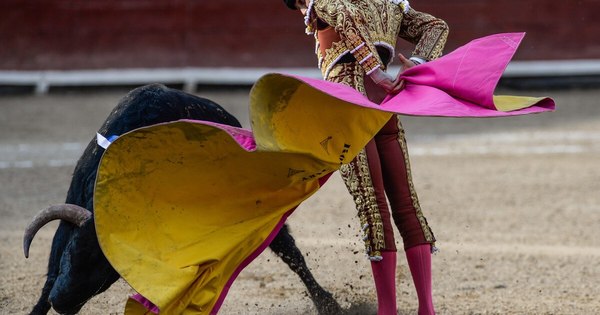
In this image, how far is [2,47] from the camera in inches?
353

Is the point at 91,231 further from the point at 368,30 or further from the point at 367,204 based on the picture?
the point at 368,30

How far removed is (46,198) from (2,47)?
152 inches

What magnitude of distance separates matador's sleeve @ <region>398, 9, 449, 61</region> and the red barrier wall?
5795mm

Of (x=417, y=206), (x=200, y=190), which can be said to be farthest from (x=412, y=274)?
(x=200, y=190)

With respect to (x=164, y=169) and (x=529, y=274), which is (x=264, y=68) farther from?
(x=164, y=169)

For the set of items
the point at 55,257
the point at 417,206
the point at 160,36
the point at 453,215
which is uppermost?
the point at 417,206

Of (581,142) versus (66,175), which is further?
(581,142)

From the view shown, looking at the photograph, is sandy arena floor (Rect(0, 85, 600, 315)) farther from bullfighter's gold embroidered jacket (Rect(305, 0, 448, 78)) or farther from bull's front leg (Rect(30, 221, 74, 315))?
bullfighter's gold embroidered jacket (Rect(305, 0, 448, 78))

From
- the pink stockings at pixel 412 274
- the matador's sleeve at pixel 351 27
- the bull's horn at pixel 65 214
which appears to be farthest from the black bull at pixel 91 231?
the matador's sleeve at pixel 351 27

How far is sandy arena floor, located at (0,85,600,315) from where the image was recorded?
3.69 m

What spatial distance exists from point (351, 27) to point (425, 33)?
0.29 meters

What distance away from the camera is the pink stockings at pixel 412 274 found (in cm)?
294

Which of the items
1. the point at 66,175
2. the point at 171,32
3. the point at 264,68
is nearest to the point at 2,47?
the point at 171,32

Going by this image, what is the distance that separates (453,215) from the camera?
5.10m
